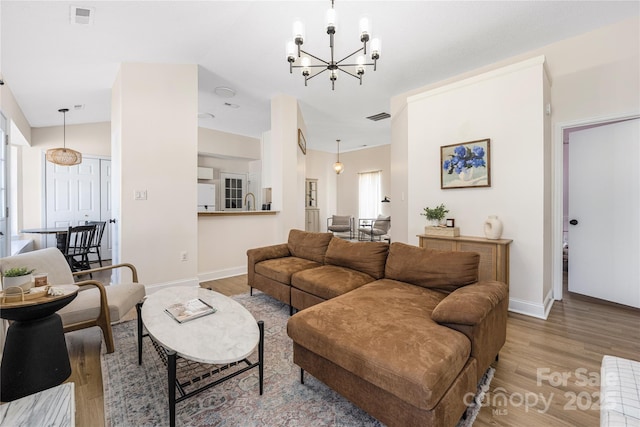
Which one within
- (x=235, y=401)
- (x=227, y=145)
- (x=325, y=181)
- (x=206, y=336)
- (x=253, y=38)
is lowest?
(x=235, y=401)

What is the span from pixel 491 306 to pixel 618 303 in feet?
9.26

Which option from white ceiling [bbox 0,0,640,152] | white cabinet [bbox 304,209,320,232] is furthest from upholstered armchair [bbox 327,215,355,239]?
white ceiling [bbox 0,0,640,152]

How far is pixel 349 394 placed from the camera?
138 centimetres

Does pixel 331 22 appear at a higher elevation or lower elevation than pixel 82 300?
higher

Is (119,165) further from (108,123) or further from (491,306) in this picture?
(491,306)

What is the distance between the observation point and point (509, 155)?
2.90m

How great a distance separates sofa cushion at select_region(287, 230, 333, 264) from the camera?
125 inches

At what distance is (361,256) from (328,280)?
0.44m

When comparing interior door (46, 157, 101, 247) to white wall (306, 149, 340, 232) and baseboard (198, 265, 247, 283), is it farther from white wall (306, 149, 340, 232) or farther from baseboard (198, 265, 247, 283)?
white wall (306, 149, 340, 232)

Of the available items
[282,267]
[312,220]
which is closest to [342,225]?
[312,220]

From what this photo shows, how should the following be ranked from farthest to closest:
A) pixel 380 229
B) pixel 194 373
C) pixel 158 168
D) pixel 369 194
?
pixel 369 194 → pixel 380 229 → pixel 158 168 → pixel 194 373

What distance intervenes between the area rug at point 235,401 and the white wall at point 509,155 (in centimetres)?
159

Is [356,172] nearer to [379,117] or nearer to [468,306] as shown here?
[379,117]

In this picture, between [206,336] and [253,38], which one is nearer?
[206,336]
